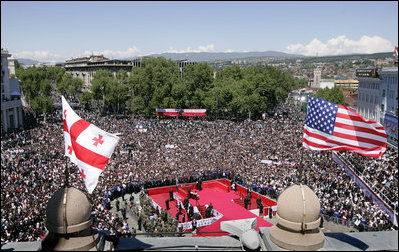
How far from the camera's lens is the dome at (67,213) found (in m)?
7.15

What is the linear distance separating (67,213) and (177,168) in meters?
28.1

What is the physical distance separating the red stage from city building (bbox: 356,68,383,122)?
26017 millimetres

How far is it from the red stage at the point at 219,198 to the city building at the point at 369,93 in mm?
26017

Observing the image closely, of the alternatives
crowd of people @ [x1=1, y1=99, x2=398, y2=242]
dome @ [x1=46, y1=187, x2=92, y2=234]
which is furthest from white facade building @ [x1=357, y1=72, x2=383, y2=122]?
dome @ [x1=46, y1=187, x2=92, y2=234]

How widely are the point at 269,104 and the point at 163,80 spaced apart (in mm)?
22614

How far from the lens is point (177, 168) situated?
3516 centimetres

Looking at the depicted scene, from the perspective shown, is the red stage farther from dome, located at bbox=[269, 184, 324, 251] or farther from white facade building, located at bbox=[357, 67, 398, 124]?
white facade building, located at bbox=[357, 67, 398, 124]

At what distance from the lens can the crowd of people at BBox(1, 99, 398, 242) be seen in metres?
22.5

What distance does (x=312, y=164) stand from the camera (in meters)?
33.9

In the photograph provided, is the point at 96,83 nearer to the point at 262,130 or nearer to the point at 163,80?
the point at 163,80

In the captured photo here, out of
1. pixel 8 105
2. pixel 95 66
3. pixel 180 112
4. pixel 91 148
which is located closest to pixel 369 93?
pixel 180 112

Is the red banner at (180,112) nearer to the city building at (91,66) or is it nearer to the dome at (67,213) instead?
the city building at (91,66)

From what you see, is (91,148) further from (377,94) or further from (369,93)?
(369,93)

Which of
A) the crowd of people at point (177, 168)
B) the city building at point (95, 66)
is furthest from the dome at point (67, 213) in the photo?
the city building at point (95, 66)
